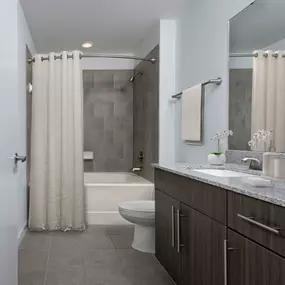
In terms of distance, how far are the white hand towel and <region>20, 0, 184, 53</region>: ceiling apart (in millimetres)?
916

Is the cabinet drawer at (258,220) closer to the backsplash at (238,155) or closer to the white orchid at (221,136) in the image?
the backsplash at (238,155)

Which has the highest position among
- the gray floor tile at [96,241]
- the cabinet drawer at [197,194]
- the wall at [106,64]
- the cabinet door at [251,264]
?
the wall at [106,64]

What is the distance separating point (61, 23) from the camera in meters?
4.44

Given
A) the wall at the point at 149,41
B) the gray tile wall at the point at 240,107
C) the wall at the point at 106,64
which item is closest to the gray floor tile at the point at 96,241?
the gray tile wall at the point at 240,107

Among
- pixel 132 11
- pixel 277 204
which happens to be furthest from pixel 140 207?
pixel 277 204

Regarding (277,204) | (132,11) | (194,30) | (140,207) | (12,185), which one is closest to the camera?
(277,204)

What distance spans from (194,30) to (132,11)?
0.71 meters

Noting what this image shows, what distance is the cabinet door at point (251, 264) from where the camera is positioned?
4.09 feet

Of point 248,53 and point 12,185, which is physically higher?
point 248,53

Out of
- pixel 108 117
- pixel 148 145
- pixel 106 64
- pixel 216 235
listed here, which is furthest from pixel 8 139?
pixel 106 64

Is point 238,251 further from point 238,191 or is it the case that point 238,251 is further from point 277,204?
point 277,204

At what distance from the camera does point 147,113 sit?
203 inches

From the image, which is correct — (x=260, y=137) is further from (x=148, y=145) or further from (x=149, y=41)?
(x=149, y=41)

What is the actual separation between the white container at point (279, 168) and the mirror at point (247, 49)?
1.82ft
